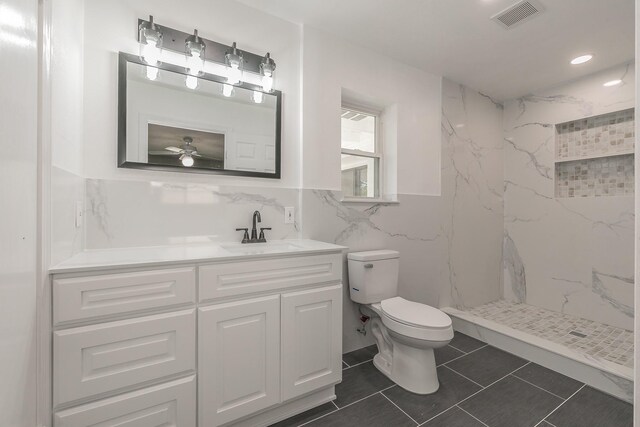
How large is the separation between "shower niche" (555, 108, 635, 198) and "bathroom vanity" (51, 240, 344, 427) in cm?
288

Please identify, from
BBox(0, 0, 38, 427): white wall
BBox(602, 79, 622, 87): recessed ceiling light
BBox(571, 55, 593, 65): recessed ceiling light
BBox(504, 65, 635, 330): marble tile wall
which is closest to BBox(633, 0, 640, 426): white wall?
BBox(0, 0, 38, 427): white wall

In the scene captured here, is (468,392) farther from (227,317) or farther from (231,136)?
(231,136)

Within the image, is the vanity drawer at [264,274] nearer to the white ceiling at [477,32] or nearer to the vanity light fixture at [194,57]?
the vanity light fixture at [194,57]

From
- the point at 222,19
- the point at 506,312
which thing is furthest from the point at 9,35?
the point at 506,312

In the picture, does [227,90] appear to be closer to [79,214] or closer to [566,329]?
[79,214]

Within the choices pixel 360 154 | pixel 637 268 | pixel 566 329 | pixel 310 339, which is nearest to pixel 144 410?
pixel 310 339

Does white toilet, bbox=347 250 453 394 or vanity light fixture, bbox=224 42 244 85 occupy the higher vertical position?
vanity light fixture, bbox=224 42 244 85

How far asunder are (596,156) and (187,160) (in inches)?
144

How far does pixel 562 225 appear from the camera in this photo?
2.86 metres

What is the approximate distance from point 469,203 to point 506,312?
3.98 feet

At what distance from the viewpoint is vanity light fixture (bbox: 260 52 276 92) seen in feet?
6.01

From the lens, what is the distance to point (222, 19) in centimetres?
176

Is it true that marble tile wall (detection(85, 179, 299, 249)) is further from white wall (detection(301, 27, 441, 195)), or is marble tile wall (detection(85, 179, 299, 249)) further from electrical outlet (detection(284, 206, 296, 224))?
white wall (detection(301, 27, 441, 195))

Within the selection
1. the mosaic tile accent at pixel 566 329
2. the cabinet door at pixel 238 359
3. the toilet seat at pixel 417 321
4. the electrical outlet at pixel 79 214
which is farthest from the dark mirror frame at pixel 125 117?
the mosaic tile accent at pixel 566 329
